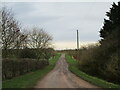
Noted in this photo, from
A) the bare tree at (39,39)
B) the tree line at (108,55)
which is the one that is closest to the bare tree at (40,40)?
the bare tree at (39,39)

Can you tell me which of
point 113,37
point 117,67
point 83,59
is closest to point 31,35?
point 83,59

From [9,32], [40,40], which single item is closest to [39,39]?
[40,40]

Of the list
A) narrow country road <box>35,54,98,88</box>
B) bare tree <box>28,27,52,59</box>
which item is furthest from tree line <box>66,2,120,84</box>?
bare tree <box>28,27,52,59</box>

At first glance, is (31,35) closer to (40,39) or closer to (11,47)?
(40,39)

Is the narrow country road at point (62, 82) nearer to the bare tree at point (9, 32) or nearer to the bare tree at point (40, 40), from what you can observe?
the bare tree at point (9, 32)

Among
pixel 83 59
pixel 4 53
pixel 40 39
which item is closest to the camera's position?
pixel 4 53

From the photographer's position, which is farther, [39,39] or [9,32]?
[39,39]

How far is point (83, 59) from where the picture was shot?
139 ft

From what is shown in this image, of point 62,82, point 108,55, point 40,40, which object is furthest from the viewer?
point 40,40

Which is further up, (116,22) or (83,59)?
(116,22)

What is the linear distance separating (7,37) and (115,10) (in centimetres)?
1678

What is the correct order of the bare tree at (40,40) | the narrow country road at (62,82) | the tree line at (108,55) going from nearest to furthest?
the narrow country road at (62,82) < the tree line at (108,55) < the bare tree at (40,40)

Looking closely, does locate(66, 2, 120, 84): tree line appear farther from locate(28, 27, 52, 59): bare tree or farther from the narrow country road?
locate(28, 27, 52, 59): bare tree

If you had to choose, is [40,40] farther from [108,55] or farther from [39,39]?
[108,55]
